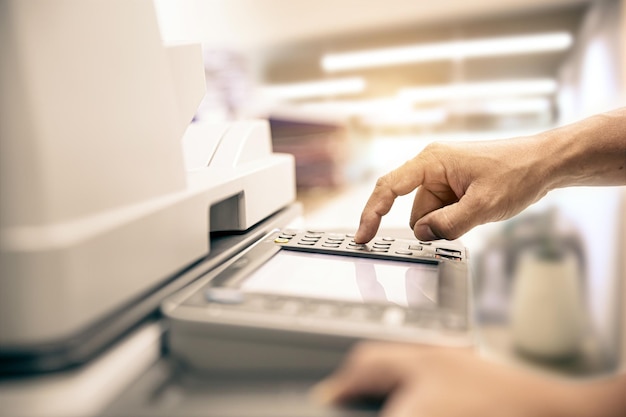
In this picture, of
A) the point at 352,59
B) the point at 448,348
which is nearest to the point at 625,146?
the point at 448,348

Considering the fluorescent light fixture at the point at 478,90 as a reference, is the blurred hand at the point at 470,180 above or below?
below

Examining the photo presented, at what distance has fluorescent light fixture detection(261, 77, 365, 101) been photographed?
12.5ft


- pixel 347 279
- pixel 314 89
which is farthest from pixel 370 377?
pixel 314 89

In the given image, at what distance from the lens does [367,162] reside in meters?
3.14

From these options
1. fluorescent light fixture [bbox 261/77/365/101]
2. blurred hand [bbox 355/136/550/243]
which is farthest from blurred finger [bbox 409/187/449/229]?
fluorescent light fixture [bbox 261/77/365/101]

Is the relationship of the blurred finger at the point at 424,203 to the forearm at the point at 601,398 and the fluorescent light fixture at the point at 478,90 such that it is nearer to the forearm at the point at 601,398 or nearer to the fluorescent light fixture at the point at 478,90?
the forearm at the point at 601,398

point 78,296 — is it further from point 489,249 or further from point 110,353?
point 489,249

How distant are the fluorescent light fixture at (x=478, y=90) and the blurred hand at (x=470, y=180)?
2.91m

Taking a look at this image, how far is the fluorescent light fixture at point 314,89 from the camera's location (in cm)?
381

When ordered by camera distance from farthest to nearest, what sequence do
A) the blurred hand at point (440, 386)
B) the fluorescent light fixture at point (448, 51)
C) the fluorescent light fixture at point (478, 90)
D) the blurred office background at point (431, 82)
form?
the fluorescent light fixture at point (478, 90), the fluorescent light fixture at point (448, 51), the blurred office background at point (431, 82), the blurred hand at point (440, 386)

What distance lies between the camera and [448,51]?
11.4ft

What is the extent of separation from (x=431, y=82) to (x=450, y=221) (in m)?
3.14

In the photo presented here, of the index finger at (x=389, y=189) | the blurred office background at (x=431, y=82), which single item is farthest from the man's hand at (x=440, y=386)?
the blurred office background at (x=431, y=82)

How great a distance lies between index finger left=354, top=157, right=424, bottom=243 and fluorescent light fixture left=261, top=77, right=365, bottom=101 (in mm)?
3141
